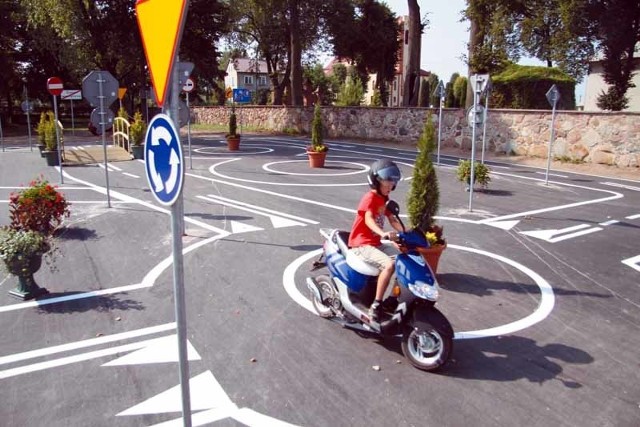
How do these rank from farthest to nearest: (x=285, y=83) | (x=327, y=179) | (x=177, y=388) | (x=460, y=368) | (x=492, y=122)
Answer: (x=285, y=83), (x=492, y=122), (x=327, y=179), (x=460, y=368), (x=177, y=388)

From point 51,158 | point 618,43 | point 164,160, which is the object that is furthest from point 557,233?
point 51,158

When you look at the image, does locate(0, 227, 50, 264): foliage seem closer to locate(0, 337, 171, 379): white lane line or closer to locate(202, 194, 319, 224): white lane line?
locate(0, 337, 171, 379): white lane line

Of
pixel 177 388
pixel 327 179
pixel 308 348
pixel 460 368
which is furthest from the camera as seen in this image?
pixel 327 179

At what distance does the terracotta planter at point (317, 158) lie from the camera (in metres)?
17.8

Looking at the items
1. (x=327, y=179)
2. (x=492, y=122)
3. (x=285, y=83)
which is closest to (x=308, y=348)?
(x=327, y=179)

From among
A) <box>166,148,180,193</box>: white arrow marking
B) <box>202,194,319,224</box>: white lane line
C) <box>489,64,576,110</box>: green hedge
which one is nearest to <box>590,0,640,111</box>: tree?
<box>489,64,576,110</box>: green hedge

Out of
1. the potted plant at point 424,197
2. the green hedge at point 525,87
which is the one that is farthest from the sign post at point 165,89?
the green hedge at point 525,87

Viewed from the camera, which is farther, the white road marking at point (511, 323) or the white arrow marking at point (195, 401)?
the white road marking at point (511, 323)

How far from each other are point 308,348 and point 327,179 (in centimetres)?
1073

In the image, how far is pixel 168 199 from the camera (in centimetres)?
285

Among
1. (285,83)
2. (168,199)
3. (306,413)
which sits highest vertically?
(285,83)

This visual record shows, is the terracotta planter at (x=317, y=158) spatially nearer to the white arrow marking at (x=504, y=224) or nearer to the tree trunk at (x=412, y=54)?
the white arrow marking at (x=504, y=224)

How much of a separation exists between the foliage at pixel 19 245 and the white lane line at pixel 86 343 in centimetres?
149

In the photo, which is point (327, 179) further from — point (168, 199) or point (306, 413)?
point (168, 199)
